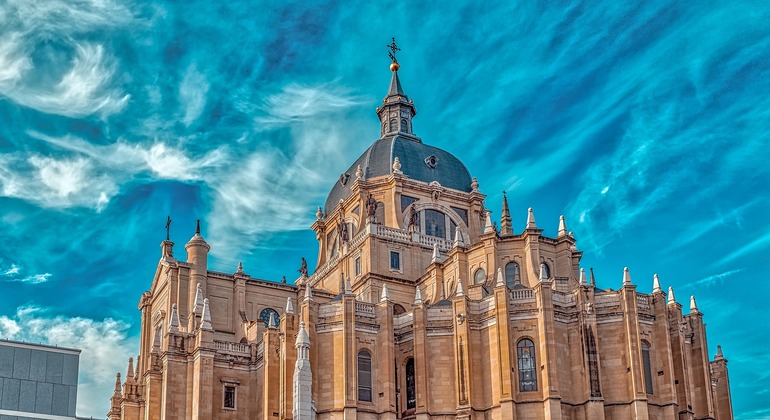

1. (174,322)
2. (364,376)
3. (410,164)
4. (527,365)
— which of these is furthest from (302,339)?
(410,164)

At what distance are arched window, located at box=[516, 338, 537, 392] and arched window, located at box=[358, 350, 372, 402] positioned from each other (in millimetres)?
9873

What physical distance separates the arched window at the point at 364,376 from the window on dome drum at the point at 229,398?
924 cm

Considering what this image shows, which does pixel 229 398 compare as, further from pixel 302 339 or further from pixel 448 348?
pixel 448 348

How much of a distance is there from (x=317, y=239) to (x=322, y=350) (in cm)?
2848

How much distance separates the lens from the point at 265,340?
7125 cm

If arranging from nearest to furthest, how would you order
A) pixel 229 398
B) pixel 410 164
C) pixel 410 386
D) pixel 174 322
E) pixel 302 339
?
1. pixel 302 339
2. pixel 410 386
3. pixel 229 398
4. pixel 174 322
5. pixel 410 164

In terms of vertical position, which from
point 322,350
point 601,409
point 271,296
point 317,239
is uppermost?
point 317,239

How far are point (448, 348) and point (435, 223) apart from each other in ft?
73.4

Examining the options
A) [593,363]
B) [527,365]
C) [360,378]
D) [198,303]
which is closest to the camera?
[593,363]

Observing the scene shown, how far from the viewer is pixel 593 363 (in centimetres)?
6812

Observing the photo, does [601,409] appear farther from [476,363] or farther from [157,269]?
[157,269]

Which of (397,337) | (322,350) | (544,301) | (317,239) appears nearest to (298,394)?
(322,350)

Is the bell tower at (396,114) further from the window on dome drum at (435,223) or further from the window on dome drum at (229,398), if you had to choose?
the window on dome drum at (229,398)

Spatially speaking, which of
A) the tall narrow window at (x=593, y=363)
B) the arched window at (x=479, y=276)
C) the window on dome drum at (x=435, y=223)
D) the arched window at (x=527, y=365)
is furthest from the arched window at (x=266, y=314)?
the tall narrow window at (x=593, y=363)
